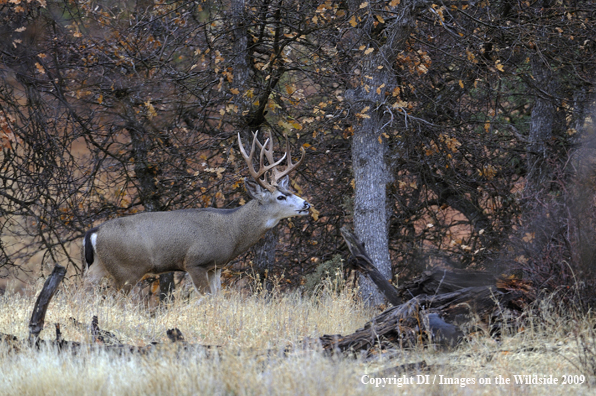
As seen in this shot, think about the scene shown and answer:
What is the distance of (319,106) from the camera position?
11.3 metres

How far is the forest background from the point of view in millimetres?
9742

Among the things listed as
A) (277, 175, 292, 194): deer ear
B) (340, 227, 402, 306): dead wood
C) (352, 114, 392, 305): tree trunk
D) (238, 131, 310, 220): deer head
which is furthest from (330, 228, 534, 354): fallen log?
(277, 175, 292, 194): deer ear

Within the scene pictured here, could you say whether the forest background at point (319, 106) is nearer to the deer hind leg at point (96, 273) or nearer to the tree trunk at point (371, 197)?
the tree trunk at point (371, 197)

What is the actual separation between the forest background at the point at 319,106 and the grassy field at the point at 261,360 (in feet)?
8.31

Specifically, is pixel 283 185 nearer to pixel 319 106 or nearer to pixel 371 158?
pixel 319 106

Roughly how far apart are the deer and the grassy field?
1744mm

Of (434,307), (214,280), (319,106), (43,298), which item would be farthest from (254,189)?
(43,298)

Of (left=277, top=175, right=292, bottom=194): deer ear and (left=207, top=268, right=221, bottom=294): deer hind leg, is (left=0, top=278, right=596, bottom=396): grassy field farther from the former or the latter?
(left=277, top=175, right=292, bottom=194): deer ear

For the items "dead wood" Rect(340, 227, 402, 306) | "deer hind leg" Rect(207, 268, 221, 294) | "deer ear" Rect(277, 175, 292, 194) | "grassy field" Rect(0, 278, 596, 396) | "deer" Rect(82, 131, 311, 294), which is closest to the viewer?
"grassy field" Rect(0, 278, 596, 396)

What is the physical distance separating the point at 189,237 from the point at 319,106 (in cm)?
321

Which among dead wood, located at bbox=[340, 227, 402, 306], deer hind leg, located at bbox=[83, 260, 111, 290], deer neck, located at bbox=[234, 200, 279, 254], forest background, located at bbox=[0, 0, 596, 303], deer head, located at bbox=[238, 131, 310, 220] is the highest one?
forest background, located at bbox=[0, 0, 596, 303]

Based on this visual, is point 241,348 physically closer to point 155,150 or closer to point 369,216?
point 369,216

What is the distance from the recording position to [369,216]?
9.73 meters

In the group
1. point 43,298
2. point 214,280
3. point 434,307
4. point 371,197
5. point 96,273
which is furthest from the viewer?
point 214,280
